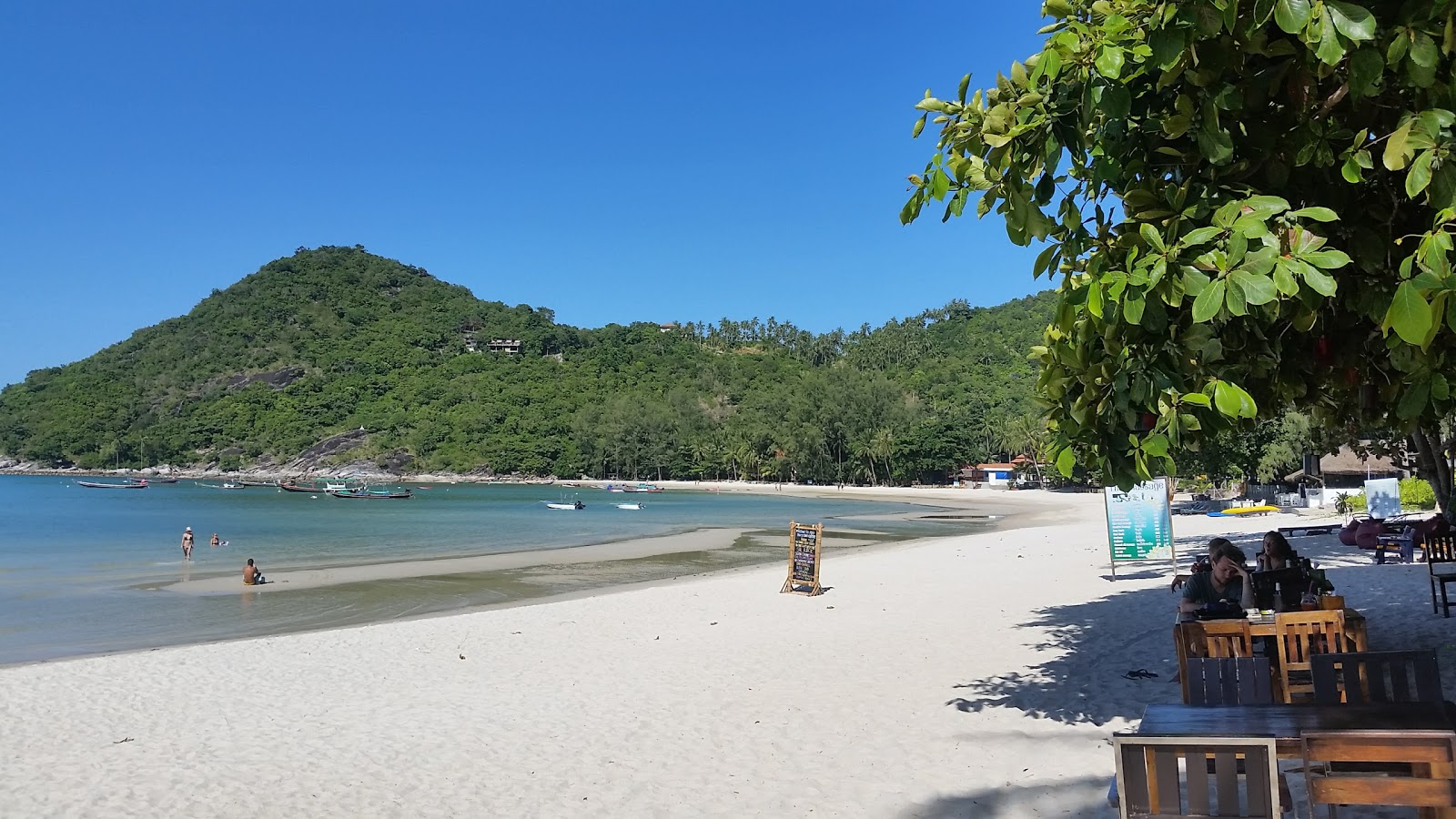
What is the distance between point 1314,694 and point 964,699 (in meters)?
3.24

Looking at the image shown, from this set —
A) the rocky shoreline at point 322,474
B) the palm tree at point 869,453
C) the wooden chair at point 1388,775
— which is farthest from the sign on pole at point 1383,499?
the rocky shoreline at point 322,474

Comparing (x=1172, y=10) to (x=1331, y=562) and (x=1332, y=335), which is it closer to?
(x=1332, y=335)

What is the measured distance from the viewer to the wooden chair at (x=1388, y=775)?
2.87 meters

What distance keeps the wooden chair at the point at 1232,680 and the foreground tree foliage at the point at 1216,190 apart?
1.03 meters

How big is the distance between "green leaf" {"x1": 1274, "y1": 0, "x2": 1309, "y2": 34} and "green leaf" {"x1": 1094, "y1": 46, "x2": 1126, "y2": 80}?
1.65ft

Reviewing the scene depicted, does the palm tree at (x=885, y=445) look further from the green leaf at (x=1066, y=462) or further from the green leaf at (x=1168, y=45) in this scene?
the green leaf at (x=1168, y=45)

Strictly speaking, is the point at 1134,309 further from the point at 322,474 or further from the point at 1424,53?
the point at 322,474

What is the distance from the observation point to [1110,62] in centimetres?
305

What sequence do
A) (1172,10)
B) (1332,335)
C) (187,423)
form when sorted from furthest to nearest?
(187,423) < (1332,335) < (1172,10)

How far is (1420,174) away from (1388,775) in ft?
6.13

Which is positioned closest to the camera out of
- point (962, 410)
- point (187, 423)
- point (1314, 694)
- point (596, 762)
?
point (1314, 694)

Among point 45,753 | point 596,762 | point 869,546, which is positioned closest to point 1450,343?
point 596,762

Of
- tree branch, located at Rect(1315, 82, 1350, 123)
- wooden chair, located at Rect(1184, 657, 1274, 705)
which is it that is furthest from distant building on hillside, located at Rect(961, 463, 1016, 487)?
tree branch, located at Rect(1315, 82, 1350, 123)

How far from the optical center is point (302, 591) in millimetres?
19406
